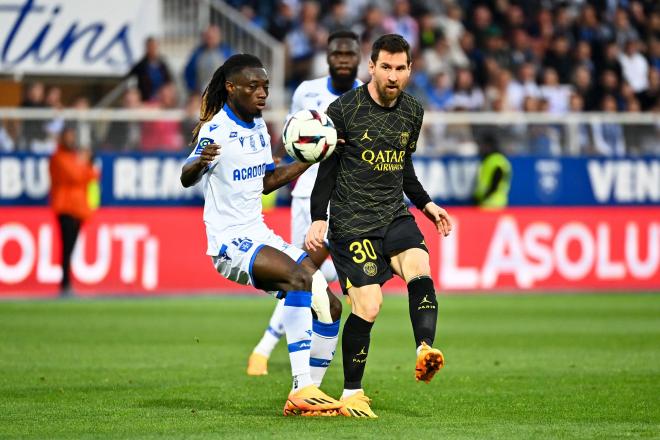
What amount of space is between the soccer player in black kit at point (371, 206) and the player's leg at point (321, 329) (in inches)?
7.9

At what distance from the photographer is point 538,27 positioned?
24.6 m

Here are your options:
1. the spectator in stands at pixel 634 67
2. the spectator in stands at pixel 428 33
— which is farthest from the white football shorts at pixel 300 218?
the spectator in stands at pixel 634 67

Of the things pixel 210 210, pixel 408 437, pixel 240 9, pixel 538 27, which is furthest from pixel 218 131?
pixel 538 27

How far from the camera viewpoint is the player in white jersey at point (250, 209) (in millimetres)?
8086

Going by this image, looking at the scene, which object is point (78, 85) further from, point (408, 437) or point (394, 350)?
point (408, 437)

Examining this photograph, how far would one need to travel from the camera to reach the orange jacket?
17.8 meters

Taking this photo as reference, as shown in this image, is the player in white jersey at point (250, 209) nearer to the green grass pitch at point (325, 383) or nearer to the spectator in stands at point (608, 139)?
the green grass pitch at point (325, 383)

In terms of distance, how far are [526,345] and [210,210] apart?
5511mm

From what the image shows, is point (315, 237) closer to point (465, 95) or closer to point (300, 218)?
point (300, 218)

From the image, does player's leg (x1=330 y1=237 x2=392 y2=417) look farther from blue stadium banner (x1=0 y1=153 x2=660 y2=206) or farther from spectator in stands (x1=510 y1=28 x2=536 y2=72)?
spectator in stands (x1=510 y1=28 x2=536 y2=72)

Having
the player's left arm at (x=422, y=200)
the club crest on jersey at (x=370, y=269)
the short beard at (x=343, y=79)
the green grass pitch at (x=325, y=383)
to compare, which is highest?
the short beard at (x=343, y=79)

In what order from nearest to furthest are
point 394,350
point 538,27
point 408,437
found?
point 408,437 → point 394,350 → point 538,27

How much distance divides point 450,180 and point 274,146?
2.87 meters

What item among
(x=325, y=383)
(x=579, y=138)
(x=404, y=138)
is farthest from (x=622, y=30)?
(x=404, y=138)
